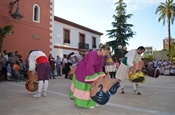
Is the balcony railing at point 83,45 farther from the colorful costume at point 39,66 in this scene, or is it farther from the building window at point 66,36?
the colorful costume at point 39,66

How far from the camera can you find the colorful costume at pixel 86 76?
4.87 meters

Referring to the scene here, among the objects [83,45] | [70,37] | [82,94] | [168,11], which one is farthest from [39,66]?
[168,11]

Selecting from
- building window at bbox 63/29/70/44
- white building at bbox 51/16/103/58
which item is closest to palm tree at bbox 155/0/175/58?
white building at bbox 51/16/103/58

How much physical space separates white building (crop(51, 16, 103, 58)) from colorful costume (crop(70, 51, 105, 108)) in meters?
16.8

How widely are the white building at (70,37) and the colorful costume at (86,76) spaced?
16.8 m

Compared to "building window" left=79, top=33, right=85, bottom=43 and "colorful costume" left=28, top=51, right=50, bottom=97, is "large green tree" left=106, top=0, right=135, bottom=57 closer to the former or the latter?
"building window" left=79, top=33, right=85, bottom=43

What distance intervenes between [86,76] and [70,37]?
21.3 m

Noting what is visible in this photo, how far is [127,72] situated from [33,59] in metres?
3.18

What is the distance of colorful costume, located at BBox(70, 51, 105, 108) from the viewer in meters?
4.87

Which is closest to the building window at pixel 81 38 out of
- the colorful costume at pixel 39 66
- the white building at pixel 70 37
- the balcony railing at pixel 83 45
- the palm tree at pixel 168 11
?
the white building at pixel 70 37

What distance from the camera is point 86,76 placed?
4.90 metres

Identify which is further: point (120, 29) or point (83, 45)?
point (120, 29)

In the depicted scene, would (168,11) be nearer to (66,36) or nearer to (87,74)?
(66,36)

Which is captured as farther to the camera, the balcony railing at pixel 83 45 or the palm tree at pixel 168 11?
the palm tree at pixel 168 11
